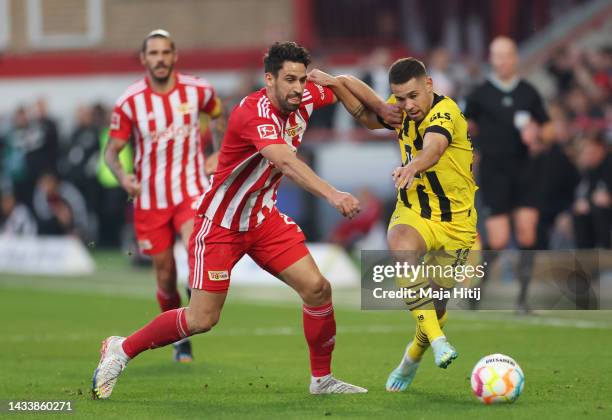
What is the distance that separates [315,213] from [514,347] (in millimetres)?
10848

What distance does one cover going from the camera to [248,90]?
75.2 ft

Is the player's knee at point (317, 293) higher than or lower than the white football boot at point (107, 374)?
higher

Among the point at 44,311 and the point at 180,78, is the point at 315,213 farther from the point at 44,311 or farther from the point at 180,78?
the point at 180,78

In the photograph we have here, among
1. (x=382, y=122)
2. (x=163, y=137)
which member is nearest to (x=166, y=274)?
(x=163, y=137)

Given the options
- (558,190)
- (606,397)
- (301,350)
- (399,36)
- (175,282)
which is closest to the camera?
(606,397)

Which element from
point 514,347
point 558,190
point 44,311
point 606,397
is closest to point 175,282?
point 514,347

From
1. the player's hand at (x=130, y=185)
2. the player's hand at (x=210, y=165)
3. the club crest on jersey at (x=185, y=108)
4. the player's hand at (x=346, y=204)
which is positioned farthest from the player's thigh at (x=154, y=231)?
the player's hand at (x=346, y=204)

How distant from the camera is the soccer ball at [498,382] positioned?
8.21m

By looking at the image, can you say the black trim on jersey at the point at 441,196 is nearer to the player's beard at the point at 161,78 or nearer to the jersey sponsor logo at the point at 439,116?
the jersey sponsor logo at the point at 439,116

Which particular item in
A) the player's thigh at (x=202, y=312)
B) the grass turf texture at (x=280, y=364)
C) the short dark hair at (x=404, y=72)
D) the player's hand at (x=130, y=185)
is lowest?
the grass turf texture at (x=280, y=364)

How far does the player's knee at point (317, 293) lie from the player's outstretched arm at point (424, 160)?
846mm

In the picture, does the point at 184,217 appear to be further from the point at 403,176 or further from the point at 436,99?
the point at 403,176

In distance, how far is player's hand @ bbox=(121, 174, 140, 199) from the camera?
1063 centimetres

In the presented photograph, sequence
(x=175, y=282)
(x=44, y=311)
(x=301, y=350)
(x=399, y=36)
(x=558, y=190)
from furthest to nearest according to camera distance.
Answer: (x=399, y=36) < (x=558, y=190) < (x=44, y=311) < (x=301, y=350) < (x=175, y=282)
